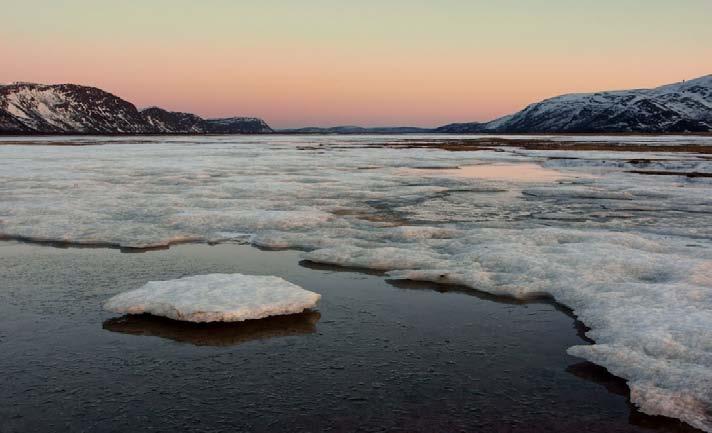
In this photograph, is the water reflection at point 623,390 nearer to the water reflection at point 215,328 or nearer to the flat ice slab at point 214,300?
the water reflection at point 215,328

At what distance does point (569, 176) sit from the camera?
33.2 meters

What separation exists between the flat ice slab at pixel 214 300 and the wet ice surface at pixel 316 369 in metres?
0.17

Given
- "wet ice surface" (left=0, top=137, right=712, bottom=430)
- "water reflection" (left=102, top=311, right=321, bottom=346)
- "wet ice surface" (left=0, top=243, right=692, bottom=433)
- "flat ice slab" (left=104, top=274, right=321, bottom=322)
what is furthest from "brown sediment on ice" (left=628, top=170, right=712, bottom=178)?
"water reflection" (left=102, top=311, right=321, bottom=346)

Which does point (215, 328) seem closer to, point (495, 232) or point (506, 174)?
point (495, 232)

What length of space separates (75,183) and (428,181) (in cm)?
1682

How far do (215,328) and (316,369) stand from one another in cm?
214

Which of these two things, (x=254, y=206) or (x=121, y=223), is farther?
(x=254, y=206)

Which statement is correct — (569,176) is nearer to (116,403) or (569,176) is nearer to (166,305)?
(166,305)

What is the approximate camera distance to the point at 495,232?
578 inches

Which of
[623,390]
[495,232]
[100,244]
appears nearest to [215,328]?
[623,390]

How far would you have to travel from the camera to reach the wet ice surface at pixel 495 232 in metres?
7.64

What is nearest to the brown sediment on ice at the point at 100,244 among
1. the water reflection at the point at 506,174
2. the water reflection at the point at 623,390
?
the water reflection at the point at 623,390

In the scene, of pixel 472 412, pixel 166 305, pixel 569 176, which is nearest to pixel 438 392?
pixel 472 412

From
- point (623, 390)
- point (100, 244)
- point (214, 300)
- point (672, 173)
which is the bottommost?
point (623, 390)
